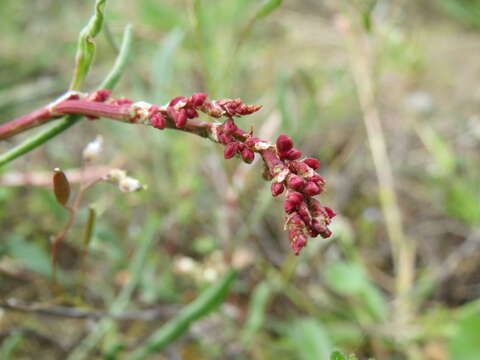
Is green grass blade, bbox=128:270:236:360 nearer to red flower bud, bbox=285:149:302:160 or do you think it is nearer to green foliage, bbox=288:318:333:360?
green foliage, bbox=288:318:333:360

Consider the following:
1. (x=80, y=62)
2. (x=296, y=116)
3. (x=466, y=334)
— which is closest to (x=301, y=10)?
(x=296, y=116)

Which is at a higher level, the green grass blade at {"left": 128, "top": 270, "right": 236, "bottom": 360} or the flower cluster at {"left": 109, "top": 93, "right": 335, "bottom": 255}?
the green grass blade at {"left": 128, "top": 270, "right": 236, "bottom": 360}

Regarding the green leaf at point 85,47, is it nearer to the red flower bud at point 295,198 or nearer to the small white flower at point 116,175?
the small white flower at point 116,175

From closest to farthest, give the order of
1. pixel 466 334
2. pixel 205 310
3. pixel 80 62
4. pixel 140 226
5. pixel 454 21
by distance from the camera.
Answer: pixel 80 62 < pixel 205 310 < pixel 466 334 < pixel 140 226 < pixel 454 21

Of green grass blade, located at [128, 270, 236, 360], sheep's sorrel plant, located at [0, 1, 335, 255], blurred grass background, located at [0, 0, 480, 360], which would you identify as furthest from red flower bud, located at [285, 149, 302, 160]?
green grass blade, located at [128, 270, 236, 360]

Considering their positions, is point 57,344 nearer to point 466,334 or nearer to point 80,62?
point 80,62

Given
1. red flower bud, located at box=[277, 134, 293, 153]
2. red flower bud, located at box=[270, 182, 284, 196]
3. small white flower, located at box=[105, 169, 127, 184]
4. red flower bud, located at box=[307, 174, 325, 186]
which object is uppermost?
small white flower, located at box=[105, 169, 127, 184]
